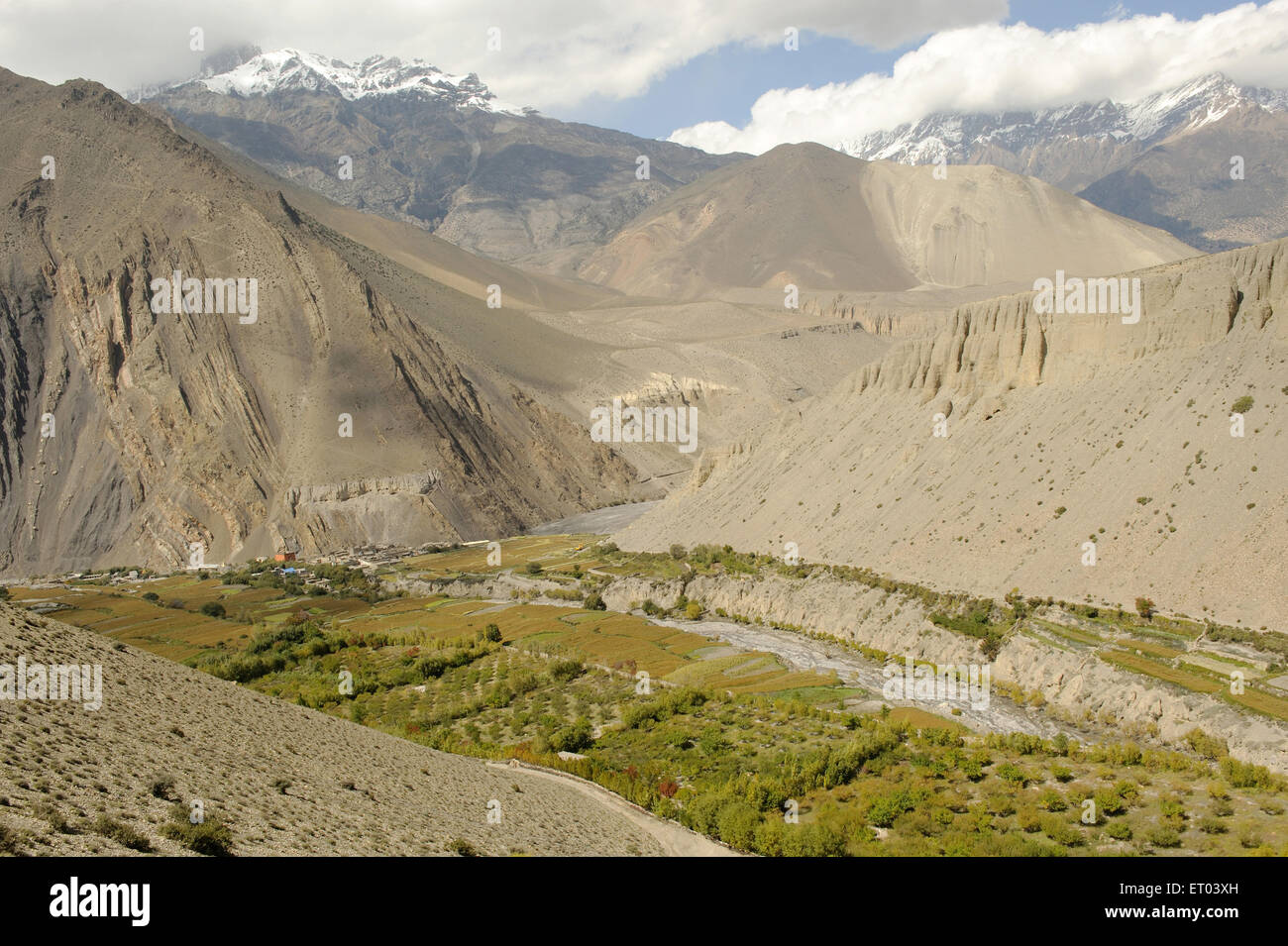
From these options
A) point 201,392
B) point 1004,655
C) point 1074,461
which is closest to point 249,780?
point 1004,655

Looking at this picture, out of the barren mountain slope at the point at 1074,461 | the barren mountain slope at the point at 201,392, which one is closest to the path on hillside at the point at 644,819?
the barren mountain slope at the point at 1074,461

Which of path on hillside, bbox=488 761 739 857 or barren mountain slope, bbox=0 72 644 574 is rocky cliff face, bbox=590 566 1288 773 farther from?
barren mountain slope, bbox=0 72 644 574

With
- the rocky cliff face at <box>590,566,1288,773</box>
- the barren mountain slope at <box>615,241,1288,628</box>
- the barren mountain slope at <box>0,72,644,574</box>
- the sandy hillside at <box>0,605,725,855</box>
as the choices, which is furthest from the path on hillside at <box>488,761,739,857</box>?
the barren mountain slope at <box>0,72,644,574</box>

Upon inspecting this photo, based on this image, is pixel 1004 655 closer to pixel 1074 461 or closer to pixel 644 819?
pixel 1074 461
